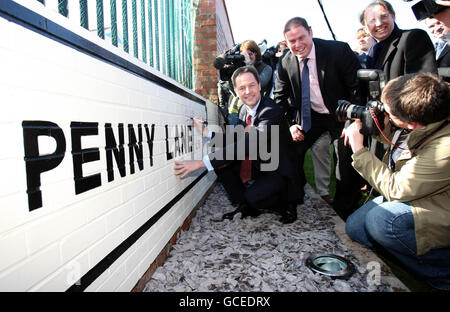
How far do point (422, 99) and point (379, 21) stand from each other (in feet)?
4.28

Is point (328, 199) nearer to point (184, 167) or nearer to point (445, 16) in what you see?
point (184, 167)

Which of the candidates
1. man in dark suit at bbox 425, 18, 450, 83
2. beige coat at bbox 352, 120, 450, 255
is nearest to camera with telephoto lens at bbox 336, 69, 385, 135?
beige coat at bbox 352, 120, 450, 255

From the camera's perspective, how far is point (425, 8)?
2.29 metres

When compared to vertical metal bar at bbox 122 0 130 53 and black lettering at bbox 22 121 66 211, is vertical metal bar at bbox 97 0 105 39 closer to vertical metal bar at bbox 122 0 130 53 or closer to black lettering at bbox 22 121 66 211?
vertical metal bar at bbox 122 0 130 53

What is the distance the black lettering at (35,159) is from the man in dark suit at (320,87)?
256 centimetres

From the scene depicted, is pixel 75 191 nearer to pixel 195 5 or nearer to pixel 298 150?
pixel 298 150

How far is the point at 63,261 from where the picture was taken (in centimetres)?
108

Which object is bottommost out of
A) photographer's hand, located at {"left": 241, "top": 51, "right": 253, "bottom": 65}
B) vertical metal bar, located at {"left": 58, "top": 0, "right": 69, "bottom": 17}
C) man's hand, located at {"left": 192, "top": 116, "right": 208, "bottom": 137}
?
man's hand, located at {"left": 192, "top": 116, "right": 208, "bottom": 137}

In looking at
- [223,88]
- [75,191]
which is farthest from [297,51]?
[75,191]

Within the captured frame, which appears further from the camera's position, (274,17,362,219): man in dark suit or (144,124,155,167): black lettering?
(274,17,362,219): man in dark suit

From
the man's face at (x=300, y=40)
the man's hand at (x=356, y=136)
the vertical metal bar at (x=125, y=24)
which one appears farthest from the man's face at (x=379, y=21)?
the vertical metal bar at (x=125, y=24)

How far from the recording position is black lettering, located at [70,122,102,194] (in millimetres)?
1168

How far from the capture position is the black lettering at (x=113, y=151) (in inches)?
55.7

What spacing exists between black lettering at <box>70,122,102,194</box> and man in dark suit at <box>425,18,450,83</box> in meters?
2.65
